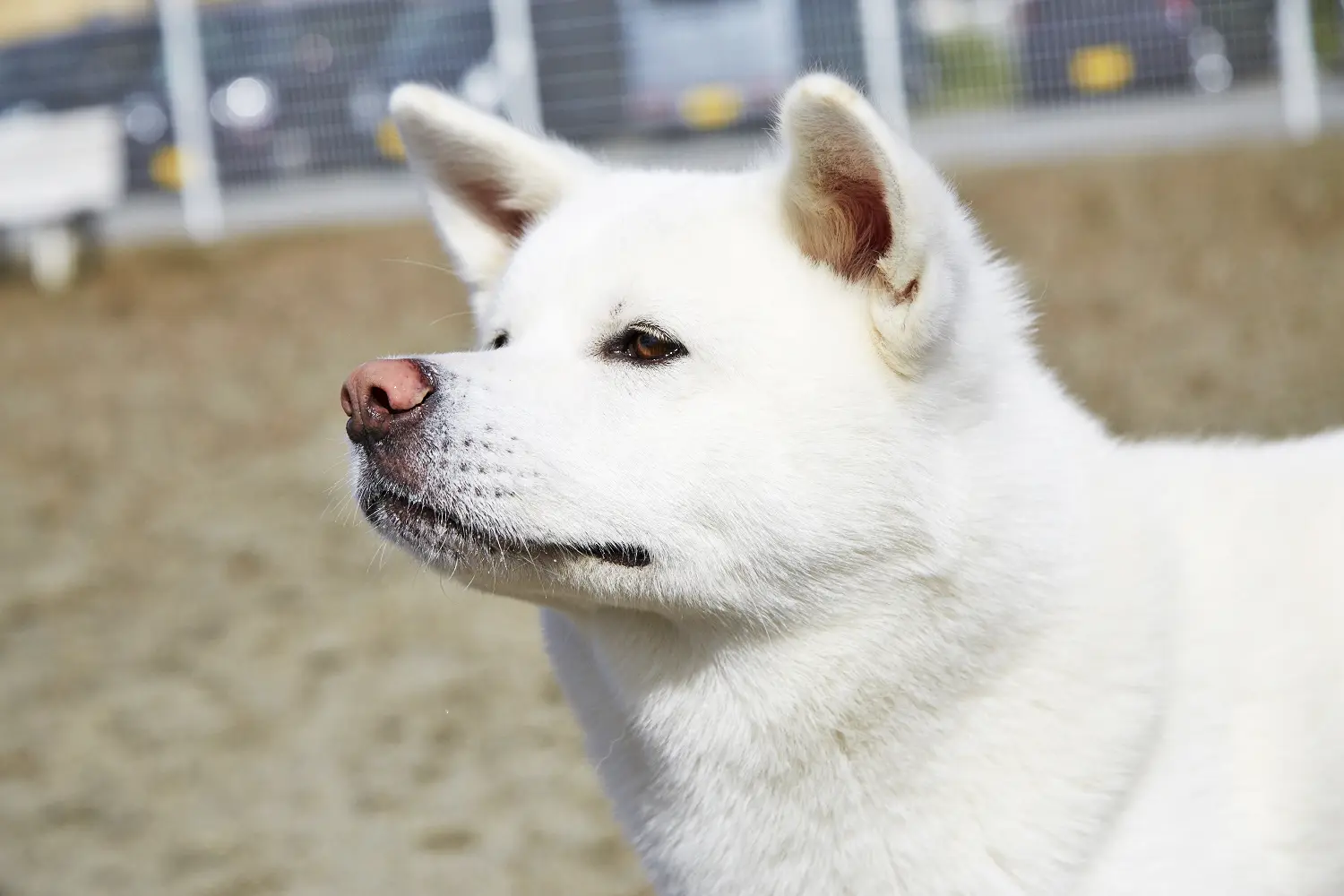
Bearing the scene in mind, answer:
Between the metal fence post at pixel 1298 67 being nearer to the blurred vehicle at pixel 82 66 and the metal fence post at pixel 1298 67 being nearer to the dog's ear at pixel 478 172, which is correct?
the dog's ear at pixel 478 172

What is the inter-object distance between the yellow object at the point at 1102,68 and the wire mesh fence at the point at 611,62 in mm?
10

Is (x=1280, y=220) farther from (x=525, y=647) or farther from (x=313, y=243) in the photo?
(x=313, y=243)

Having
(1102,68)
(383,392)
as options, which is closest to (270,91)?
(1102,68)

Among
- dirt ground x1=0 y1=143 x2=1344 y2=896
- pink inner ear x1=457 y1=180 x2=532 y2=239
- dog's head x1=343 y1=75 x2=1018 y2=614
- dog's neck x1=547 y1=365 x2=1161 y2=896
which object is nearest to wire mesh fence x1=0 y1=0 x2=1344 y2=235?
dirt ground x1=0 y1=143 x2=1344 y2=896

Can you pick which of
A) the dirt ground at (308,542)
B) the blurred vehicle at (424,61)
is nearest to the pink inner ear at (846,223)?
the dirt ground at (308,542)

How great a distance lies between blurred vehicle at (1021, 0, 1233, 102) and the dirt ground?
1.05m

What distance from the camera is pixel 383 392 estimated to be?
2164 mm

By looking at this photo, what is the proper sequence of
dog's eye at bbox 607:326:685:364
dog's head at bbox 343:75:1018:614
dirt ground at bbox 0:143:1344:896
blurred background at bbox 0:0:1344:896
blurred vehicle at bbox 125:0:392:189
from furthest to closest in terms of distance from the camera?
blurred vehicle at bbox 125:0:392:189 < blurred background at bbox 0:0:1344:896 < dirt ground at bbox 0:143:1344:896 < dog's eye at bbox 607:326:685:364 < dog's head at bbox 343:75:1018:614

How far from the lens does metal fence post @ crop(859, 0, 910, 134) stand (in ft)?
33.8

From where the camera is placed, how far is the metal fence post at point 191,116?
11742 mm

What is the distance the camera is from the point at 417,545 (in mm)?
2248

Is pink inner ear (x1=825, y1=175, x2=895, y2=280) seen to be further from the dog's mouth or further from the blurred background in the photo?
the blurred background

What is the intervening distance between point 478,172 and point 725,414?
1039 mm

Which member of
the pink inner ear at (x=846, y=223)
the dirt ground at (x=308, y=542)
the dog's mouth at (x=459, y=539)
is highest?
the pink inner ear at (x=846, y=223)
